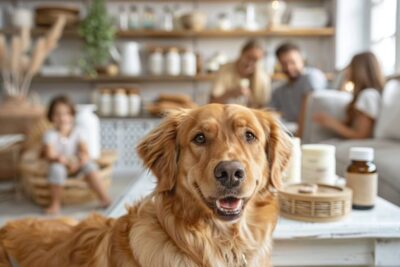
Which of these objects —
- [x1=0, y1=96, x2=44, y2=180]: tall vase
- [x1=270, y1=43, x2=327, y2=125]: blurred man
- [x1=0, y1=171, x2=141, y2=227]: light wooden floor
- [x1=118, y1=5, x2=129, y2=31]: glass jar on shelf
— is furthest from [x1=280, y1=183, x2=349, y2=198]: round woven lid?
[x1=118, y1=5, x2=129, y2=31]: glass jar on shelf

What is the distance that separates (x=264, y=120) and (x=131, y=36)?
12.7ft

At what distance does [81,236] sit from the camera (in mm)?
1118

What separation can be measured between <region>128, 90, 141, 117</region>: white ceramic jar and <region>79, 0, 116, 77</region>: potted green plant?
17.3 inches

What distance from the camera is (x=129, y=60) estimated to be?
4.48 m

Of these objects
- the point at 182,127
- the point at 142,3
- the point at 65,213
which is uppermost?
the point at 142,3

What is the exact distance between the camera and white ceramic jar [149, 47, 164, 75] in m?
4.50

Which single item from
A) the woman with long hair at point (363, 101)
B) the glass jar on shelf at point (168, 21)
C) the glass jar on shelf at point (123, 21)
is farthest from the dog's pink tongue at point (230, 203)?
the glass jar on shelf at point (123, 21)

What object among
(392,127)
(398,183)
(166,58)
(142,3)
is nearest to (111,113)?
(166,58)

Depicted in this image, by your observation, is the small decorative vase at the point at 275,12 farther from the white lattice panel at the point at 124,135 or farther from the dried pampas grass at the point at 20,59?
the dried pampas grass at the point at 20,59

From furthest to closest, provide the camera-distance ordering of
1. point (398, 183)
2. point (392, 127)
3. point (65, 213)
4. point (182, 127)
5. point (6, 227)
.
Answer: point (65, 213) < point (392, 127) < point (398, 183) < point (6, 227) < point (182, 127)

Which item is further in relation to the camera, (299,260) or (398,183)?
(398,183)

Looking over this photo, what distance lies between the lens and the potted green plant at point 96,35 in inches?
167

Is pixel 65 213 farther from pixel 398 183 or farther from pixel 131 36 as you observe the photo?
pixel 131 36

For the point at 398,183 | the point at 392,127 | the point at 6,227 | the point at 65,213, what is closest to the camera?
the point at 6,227
